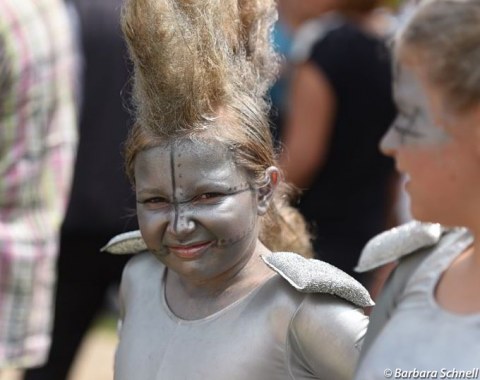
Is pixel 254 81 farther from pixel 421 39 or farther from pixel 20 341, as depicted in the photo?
pixel 20 341

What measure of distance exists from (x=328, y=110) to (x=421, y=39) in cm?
230

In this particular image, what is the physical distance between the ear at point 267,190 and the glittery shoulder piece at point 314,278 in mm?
128

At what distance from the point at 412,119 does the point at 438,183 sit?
0.14 meters

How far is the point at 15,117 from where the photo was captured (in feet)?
11.6

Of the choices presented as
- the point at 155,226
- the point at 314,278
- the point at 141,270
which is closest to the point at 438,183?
the point at 314,278

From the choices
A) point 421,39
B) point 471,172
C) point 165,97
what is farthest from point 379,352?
point 165,97

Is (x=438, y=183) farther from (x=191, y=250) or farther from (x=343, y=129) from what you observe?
(x=343, y=129)

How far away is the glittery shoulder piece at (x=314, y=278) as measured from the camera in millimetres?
2385

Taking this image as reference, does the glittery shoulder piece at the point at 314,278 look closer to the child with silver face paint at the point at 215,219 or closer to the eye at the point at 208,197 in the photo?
the child with silver face paint at the point at 215,219

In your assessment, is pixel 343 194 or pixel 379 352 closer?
pixel 379 352

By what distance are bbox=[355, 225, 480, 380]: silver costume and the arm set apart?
20cm

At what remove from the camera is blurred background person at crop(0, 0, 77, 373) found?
11.6ft

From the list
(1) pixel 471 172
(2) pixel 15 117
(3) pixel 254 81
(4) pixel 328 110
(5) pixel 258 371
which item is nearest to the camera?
(1) pixel 471 172

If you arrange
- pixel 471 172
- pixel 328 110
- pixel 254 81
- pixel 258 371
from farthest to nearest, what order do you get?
pixel 328 110 < pixel 254 81 < pixel 258 371 < pixel 471 172
